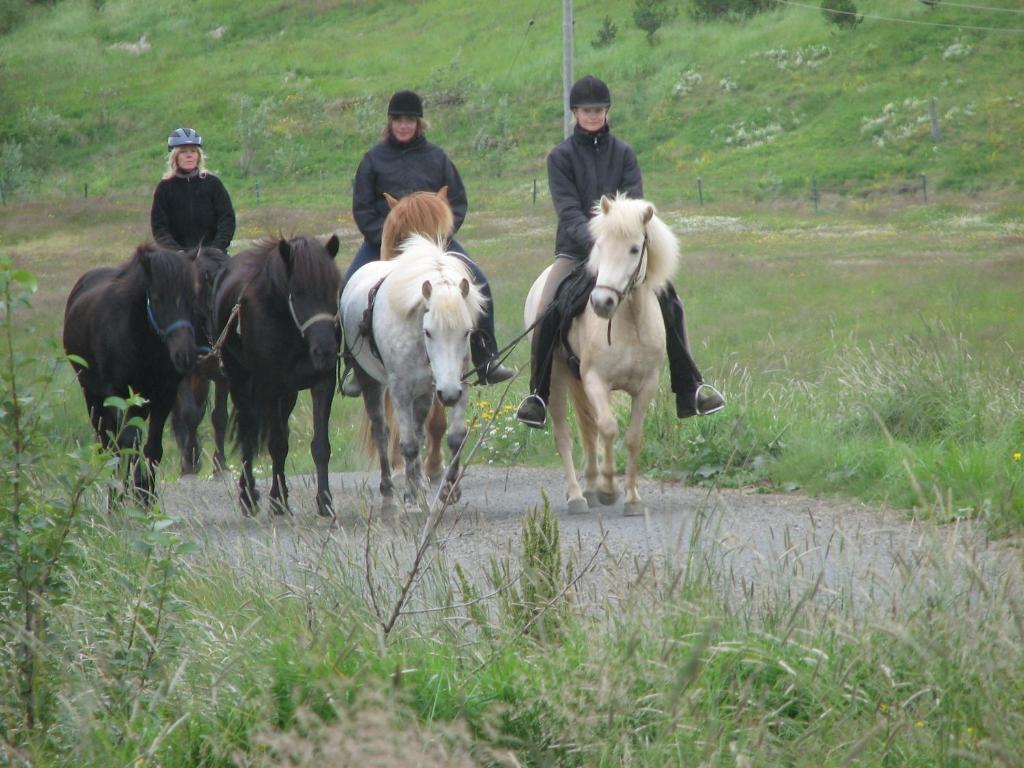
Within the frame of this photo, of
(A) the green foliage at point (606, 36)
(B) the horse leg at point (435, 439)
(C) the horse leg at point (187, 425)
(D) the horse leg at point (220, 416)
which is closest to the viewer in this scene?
(B) the horse leg at point (435, 439)

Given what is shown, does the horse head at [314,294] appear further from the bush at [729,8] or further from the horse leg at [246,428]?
the bush at [729,8]

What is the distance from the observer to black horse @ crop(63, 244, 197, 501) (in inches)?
371

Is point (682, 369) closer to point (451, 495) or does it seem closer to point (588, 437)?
point (588, 437)

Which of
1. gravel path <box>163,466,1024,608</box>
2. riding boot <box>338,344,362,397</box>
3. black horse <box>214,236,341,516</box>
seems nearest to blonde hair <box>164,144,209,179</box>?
black horse <box>214,236,341,516</box>

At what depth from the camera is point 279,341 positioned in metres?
10.2

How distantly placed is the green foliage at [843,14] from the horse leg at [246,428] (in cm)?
6270

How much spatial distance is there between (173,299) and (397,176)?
2729 mm

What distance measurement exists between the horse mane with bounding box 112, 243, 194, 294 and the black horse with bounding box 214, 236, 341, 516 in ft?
2.63

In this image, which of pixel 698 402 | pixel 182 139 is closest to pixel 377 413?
pixel 698 402

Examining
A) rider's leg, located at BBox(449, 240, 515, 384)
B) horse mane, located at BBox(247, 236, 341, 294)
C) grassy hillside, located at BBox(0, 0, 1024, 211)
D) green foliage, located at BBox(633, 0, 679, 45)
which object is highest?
green foliage, located at BBox(633, 0, 679, 45)

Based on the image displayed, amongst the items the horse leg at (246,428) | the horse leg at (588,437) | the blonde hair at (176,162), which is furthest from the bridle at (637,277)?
the blonde hair at (176,162)

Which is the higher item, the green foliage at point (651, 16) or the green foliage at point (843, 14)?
the green foliage at point (651, 16)

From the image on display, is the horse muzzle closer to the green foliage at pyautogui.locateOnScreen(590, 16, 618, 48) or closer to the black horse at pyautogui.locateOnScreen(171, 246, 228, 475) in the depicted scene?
the black horse at pyautogui.locateOnScreen(171, 246, 228, 475)

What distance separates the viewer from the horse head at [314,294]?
32.3ft
